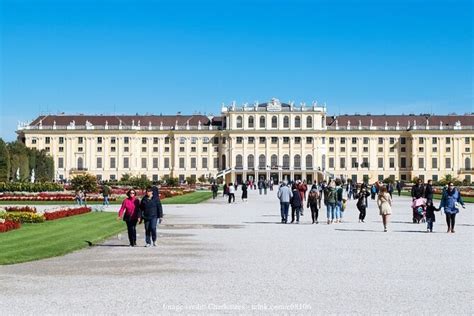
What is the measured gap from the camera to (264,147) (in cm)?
9856

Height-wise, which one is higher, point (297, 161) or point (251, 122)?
point (251, 122)

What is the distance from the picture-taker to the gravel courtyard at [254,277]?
884 centimetres

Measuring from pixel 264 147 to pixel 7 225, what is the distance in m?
80.2

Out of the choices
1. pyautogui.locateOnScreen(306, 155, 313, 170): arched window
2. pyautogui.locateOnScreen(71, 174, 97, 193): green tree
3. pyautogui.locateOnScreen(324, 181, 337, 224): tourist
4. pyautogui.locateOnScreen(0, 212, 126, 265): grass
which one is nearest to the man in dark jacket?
pyautogui.locateOnScreen(0, 212, 126, 265): grass

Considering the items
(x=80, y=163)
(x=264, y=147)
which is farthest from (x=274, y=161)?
(x=80, y=163)

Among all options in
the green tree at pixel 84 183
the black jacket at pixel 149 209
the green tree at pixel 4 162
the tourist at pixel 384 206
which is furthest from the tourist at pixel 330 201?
the green tree at pixel 4 162

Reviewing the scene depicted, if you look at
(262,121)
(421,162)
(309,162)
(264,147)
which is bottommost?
(421,162)

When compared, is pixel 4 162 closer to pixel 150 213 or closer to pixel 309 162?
pixel 150 213

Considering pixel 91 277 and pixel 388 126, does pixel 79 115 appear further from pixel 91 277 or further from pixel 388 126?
pixel 91 277

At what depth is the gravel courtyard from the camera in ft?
29.0

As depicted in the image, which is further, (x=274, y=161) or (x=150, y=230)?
(x=274, y=161)

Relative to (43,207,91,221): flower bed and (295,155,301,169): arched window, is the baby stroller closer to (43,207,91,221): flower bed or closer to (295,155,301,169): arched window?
(43,207,91,221): flower bed

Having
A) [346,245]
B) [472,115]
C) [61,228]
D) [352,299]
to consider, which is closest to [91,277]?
[352,299]

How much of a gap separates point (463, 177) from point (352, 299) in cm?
9201
